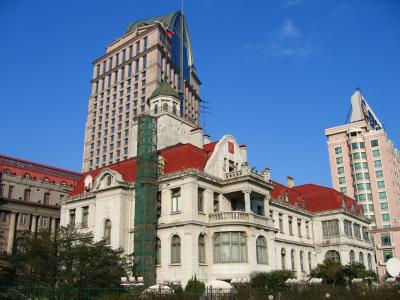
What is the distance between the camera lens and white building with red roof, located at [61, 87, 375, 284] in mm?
40719

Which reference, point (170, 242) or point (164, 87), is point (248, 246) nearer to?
point (170, 242)

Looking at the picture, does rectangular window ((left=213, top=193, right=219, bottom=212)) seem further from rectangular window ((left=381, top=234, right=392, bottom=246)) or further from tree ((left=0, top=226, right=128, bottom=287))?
rectangular window ((left=381, top=234, right=392, bottom=246))

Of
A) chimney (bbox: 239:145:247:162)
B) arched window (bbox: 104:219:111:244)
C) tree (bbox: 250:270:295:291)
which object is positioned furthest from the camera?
chimney (bbox: 239:145:247:162)

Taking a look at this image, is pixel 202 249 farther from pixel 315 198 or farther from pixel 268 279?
pixel 315 198

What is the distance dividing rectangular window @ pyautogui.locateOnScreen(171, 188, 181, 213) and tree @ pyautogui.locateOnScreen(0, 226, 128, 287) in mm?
7969

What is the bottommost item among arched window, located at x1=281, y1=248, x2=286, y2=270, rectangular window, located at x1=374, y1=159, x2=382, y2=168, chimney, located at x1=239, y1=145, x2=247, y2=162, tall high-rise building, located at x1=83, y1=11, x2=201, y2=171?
arched window, located at x1=281, y1=248, x2=286, y2=270

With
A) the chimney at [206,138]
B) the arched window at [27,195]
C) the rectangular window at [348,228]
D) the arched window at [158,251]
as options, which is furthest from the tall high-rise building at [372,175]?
the arched window at [27,195]

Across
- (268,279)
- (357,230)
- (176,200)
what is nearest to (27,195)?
(176,200)

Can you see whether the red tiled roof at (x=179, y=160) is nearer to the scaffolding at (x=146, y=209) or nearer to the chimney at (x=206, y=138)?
the scaffolding at (x=146, y=209)

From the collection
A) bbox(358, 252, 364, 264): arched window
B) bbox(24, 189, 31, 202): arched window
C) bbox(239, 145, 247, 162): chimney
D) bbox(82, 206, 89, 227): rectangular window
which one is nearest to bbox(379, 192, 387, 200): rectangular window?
bbox(358, 252, 364, 264): arched window

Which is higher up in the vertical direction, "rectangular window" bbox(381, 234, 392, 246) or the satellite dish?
"rectangular window" bbox(381, 234, 392, 246)

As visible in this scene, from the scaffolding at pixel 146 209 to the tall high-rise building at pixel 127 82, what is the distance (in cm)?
6632

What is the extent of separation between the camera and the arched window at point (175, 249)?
134 feet

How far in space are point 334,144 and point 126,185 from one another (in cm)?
8211
